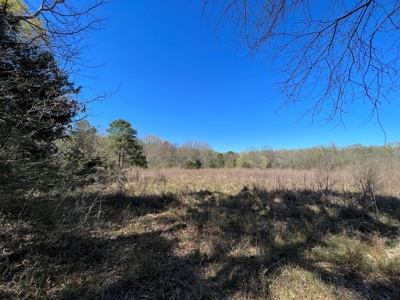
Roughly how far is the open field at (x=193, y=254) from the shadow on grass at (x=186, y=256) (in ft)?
0.05

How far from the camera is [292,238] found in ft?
11.3

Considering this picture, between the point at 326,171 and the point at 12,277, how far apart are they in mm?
9234

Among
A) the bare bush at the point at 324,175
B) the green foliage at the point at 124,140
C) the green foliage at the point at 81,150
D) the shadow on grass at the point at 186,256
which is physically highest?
the green foliage at the point at 124,140

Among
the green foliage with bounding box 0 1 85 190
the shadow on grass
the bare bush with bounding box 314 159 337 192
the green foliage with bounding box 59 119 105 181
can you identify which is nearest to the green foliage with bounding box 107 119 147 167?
the shadow on grass

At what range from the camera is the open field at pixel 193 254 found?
209 cm

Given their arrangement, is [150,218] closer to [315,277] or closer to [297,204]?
[315,277]

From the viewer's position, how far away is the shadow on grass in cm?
210

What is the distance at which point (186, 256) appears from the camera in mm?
2918

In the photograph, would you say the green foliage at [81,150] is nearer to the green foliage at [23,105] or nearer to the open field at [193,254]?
the green foliage at [23,105]

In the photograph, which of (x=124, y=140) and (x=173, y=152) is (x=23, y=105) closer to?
(x=124, y=140)

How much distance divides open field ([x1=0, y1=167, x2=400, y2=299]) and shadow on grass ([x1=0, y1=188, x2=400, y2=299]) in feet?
0.05

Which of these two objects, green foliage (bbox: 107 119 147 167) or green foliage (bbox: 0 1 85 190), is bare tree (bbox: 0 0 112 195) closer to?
green foliage (bbox: 0 1 85 190)

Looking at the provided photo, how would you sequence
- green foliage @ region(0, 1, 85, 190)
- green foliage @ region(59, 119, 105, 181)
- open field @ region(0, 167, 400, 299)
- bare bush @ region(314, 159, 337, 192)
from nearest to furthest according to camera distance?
open field @ region(0, 167, 400, 299), green foliage @ region(0, 1, 85, 190), green foliage @ region(59, 119, 105, 181), bare bush @ region(314, 159, 337, 192)

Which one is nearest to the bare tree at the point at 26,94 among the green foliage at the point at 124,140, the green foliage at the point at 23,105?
the green foliage at the point at 23,105
